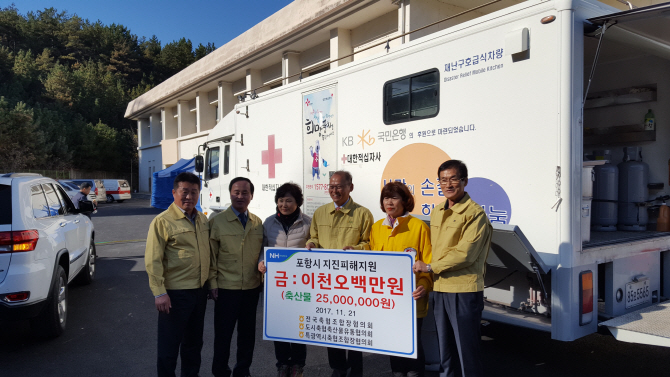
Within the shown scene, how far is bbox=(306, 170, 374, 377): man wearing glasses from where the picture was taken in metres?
3.46

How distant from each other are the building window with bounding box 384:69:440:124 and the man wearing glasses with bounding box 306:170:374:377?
1.25m

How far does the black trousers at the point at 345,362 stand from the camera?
11.1 ft

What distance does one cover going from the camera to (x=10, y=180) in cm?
454

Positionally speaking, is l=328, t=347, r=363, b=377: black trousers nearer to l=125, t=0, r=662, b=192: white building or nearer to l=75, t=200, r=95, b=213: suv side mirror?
l=125, t=0, r=662, b=192: white building

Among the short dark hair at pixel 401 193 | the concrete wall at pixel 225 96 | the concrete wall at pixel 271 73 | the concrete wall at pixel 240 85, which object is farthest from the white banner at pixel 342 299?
the concrete wall at pixel 225 96

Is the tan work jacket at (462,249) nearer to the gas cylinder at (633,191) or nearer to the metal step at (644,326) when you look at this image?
the metal step at (644,326)

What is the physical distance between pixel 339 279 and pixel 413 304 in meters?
0.57

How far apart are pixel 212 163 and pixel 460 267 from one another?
6.83 m

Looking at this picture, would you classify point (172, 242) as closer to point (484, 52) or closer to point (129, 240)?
point (484, 52)

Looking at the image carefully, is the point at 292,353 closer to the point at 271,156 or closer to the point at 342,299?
the point at 342,299

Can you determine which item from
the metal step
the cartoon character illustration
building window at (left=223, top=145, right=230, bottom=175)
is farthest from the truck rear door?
building window at (left=223, top=145, right=230, bottom=175)

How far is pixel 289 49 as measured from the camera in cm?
1805

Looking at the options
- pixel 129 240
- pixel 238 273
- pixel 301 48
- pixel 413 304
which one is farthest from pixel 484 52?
pixel 301 48

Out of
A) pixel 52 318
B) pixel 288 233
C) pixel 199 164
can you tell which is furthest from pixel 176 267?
pixel 199 164
